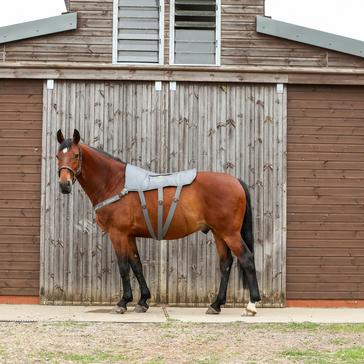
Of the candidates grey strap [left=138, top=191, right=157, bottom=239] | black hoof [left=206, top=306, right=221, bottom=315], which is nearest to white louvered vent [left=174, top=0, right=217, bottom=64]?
grey strap [left=138, top=191, right=157, bottom=239]

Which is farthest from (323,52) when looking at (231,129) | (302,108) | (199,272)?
(199,272)

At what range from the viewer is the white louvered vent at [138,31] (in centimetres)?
1095

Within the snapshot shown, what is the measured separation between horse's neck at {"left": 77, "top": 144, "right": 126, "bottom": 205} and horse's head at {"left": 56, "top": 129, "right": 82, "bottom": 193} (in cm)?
23

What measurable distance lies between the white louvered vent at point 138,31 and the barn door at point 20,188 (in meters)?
1.34

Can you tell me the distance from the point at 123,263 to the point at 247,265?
1.55 m

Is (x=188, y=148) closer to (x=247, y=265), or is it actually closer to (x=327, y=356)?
(x=247, y=265)

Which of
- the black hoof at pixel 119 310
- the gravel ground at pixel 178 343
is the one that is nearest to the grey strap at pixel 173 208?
the black hoof at pixel 119 310

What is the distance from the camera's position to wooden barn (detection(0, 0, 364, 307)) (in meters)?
Answer: 10.5

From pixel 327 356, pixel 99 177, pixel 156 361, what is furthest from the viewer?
pixel 99 177

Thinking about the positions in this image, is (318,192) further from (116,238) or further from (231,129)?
(116,238)

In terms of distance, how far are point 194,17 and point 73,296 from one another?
171 inches

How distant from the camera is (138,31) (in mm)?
11008

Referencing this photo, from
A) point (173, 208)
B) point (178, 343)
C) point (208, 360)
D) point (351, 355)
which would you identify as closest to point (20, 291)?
point (173, 208)

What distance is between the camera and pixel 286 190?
1066 centimetres
